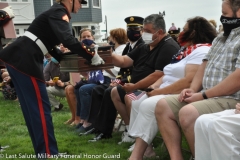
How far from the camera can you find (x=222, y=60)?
127 inches

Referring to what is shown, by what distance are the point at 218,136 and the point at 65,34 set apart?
2.00 meters

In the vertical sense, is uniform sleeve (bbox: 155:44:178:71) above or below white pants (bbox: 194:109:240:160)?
above

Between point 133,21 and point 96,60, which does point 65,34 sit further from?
point 133,21

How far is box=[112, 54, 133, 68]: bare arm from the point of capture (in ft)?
16.9

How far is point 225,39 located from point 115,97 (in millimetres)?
1946

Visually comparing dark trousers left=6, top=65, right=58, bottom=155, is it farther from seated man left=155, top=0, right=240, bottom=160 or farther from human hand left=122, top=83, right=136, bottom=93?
seated man left=155, top=0, right=240, bottom=160

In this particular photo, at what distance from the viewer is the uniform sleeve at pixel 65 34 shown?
392 centimetres

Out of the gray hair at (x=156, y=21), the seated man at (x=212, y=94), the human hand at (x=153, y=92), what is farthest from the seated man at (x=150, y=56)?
the seated man at (x=212, y=94)

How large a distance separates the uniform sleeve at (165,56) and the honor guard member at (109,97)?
0.60 m

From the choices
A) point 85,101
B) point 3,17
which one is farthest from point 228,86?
point 85,101

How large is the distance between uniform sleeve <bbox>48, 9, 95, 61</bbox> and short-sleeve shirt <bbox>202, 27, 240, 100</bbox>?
1.29 m

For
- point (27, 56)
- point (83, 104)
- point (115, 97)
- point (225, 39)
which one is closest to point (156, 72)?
point (115, 97)

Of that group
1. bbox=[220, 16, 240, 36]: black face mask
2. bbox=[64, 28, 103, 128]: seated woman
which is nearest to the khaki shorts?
bbox=[220, 16, 240, 36]: black face mask

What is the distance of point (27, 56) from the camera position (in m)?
3.98
